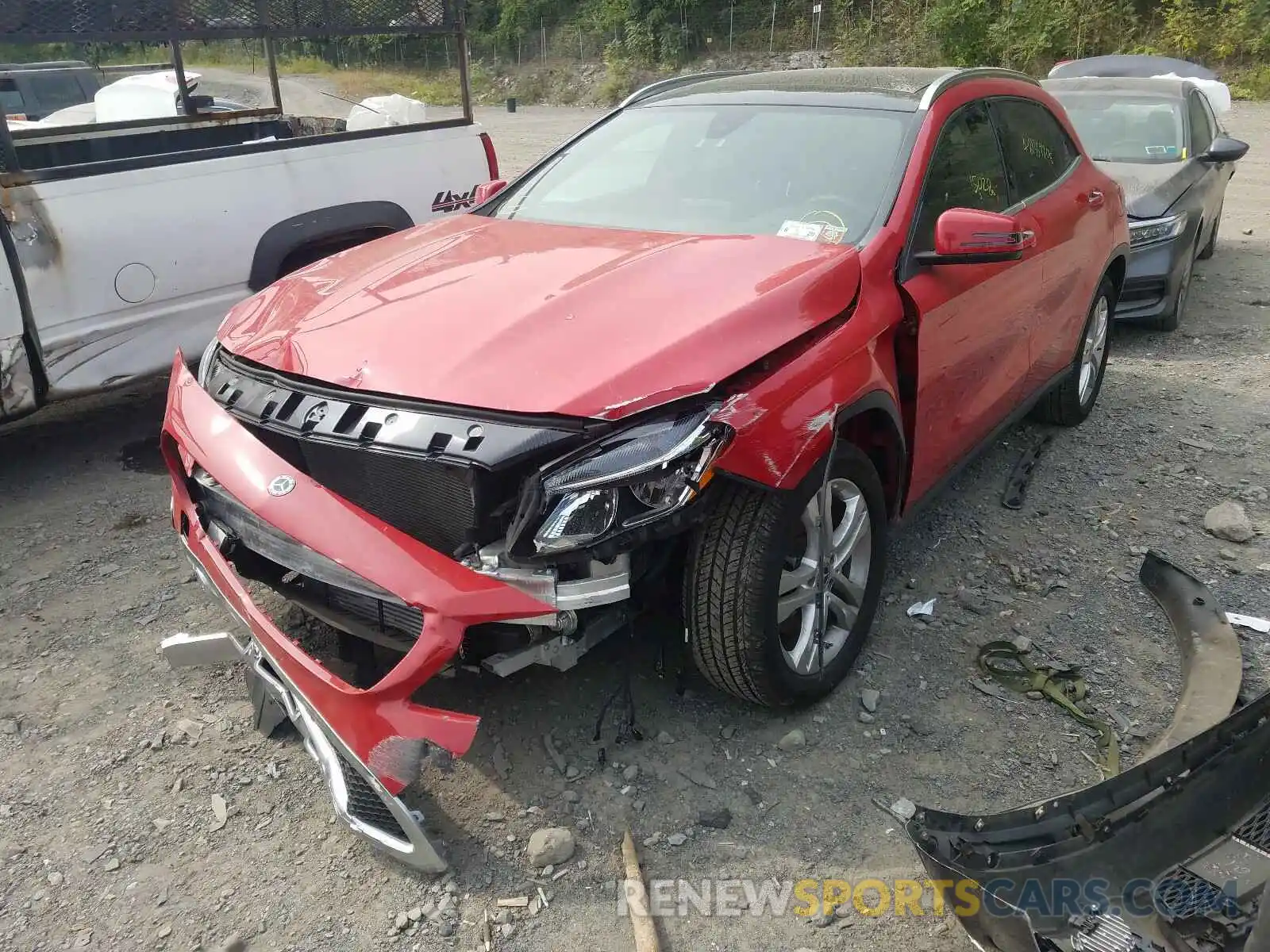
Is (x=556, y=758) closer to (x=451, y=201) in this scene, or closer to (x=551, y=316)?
(x=551, y=316)

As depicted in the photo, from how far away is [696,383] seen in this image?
2.38m

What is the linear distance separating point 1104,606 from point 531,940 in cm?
243

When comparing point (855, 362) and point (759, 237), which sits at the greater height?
point (759, 237)

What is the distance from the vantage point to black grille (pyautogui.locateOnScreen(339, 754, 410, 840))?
7.79 feet

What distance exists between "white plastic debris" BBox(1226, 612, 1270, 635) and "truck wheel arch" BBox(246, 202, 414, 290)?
403cm

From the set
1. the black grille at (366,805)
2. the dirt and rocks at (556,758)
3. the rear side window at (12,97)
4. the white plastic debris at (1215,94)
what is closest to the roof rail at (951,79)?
the dirt and rocks at (556,758)

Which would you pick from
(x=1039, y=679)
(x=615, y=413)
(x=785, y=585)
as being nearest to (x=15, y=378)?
(x=615, y=413)

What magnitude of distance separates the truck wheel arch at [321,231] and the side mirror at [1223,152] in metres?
5.53

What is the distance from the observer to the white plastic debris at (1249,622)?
344 centimetres

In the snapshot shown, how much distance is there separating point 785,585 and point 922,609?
1007 millimetres

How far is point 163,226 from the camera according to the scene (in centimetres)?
447

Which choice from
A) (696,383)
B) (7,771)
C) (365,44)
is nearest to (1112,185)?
(696,383)

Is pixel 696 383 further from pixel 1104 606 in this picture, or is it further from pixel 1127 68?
pixel 1127 68

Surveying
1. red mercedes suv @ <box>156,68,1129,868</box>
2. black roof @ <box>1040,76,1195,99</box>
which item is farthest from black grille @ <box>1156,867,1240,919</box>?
black roof @ <box>1040,76,1195,99</box>
